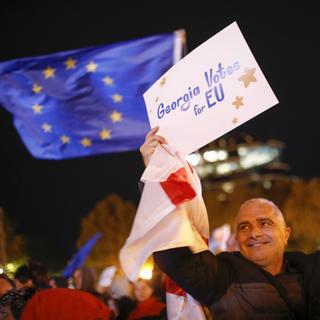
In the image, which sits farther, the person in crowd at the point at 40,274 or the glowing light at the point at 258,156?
the glowing light at the point at 258,156

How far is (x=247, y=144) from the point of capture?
159125mm

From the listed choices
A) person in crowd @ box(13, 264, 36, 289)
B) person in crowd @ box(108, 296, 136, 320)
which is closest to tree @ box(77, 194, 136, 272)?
person in crowd @ box(108, 296, 136, 320)


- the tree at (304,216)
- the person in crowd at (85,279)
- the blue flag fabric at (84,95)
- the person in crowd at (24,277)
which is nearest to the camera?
the person in crowd at (24,277)

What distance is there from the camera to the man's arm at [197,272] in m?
3.72

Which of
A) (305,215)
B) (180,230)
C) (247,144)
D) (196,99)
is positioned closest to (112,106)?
(196,99)

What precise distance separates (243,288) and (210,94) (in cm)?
125

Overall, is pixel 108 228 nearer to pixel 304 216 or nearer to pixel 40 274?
pixel 304 216

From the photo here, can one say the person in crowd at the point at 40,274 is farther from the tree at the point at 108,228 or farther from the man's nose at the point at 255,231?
the tree at the point at 108,228

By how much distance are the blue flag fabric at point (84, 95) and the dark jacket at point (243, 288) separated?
587 centimetres

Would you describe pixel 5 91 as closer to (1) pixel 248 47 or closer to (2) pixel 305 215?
(1) pixel 248 47

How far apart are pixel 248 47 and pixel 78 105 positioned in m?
6.31

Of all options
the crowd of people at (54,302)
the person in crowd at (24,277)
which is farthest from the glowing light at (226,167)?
the person in crowd at (24,277)

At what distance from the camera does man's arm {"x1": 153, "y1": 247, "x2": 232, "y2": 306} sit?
12.2 feet

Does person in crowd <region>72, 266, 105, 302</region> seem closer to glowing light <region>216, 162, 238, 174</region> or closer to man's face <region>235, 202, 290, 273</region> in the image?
man's face <region>235, 202, 290, 273</region>
